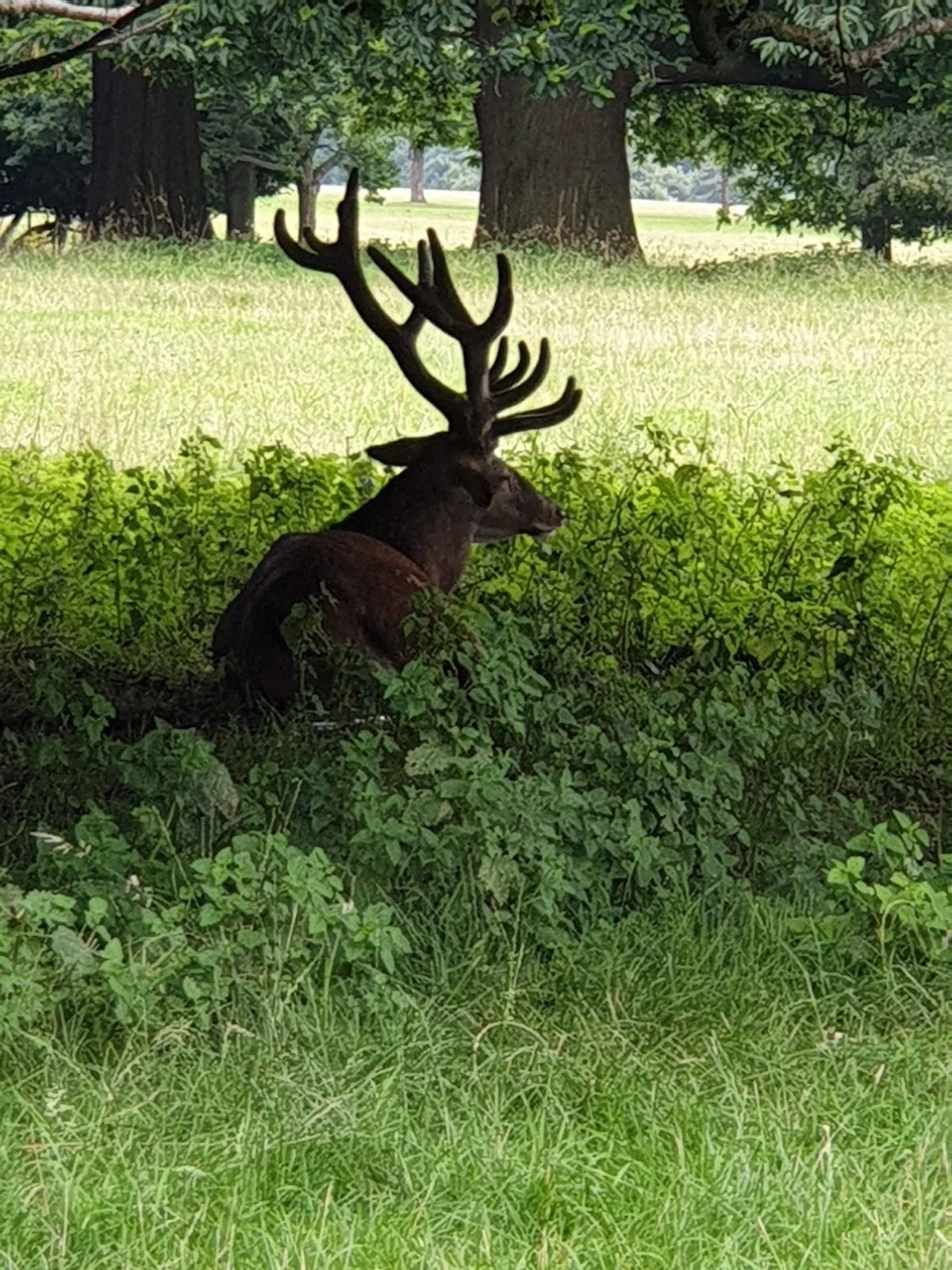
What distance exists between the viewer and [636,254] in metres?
24.6

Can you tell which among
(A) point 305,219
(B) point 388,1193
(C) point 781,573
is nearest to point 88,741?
(B) point 388,1193

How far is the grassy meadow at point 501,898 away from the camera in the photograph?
3346 millimetres

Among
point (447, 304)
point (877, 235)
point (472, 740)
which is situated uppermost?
point (447, 304)

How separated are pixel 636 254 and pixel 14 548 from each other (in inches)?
707

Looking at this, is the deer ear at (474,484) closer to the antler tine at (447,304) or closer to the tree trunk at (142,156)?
the antler tine at (447,304)

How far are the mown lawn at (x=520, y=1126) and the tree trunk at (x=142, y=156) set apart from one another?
23.5 metres

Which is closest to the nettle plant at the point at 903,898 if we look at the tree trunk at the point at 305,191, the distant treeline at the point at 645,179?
the tree trunk at the point at 305,191

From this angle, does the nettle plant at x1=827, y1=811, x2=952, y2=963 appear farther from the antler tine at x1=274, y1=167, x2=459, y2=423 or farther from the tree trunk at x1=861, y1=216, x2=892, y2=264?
the tree trunk at x1=861, y1=216, x2=892, y2=264

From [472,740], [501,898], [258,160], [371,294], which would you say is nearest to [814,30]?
[371,294]

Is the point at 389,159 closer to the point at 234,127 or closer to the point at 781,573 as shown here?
the point at 234,127

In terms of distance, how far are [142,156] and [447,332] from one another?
70.6 feet

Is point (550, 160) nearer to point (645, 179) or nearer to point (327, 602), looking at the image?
point (327, 602)

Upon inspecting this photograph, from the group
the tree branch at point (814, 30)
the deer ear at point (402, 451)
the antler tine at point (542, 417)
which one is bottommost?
the deer ear at point (402, 451)

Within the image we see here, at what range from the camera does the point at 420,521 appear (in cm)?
624
